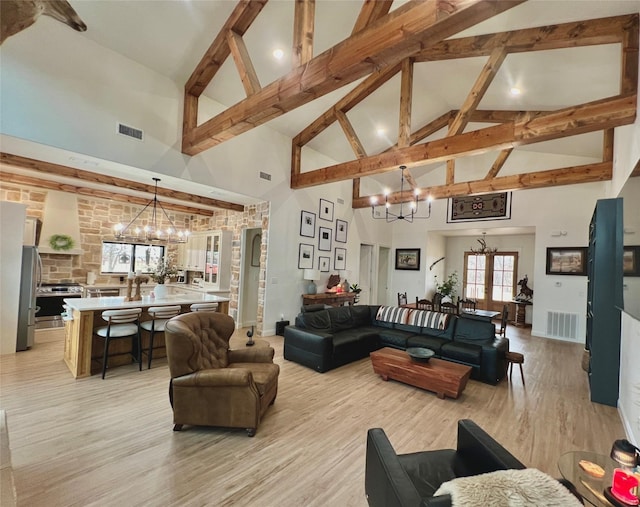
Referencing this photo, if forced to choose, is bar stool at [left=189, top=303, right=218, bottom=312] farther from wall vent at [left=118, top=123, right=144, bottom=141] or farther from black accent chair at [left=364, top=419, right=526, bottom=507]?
→ black accent chair at [left=364, top=419, right=526, bottom=507]

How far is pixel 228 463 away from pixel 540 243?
26.4ft

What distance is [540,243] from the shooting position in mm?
7180

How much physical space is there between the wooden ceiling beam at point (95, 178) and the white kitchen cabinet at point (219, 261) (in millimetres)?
754

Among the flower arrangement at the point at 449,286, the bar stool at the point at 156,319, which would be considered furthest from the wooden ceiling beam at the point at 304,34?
the flower arrangement at the point at 449,286

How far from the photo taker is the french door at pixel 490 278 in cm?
902

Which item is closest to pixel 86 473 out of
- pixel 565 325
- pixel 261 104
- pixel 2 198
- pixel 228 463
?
pixel 228 463

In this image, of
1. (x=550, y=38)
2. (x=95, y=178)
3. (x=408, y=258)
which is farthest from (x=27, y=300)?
(x=408, y=258)

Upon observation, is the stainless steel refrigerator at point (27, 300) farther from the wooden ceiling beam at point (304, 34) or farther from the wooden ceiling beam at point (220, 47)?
the wooden ceiling beam at point (304, 34)

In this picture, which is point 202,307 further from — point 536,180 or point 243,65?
point 536,180

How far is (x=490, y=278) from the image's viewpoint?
9344 millimetres

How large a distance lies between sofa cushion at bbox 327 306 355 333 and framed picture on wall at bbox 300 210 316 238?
2.21m

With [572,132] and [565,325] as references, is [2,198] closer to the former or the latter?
[572,132]

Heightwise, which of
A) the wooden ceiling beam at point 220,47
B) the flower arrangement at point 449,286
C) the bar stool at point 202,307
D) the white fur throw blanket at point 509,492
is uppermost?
the wooden ceiling beam at point 220,47

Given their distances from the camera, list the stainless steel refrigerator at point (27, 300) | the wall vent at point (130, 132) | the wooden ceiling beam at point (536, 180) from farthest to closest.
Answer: the wooden ceiling beam at point (536, 180) → the stainless steel refrigerator at point (27, 300) → the wall vent at point (130, 132)
